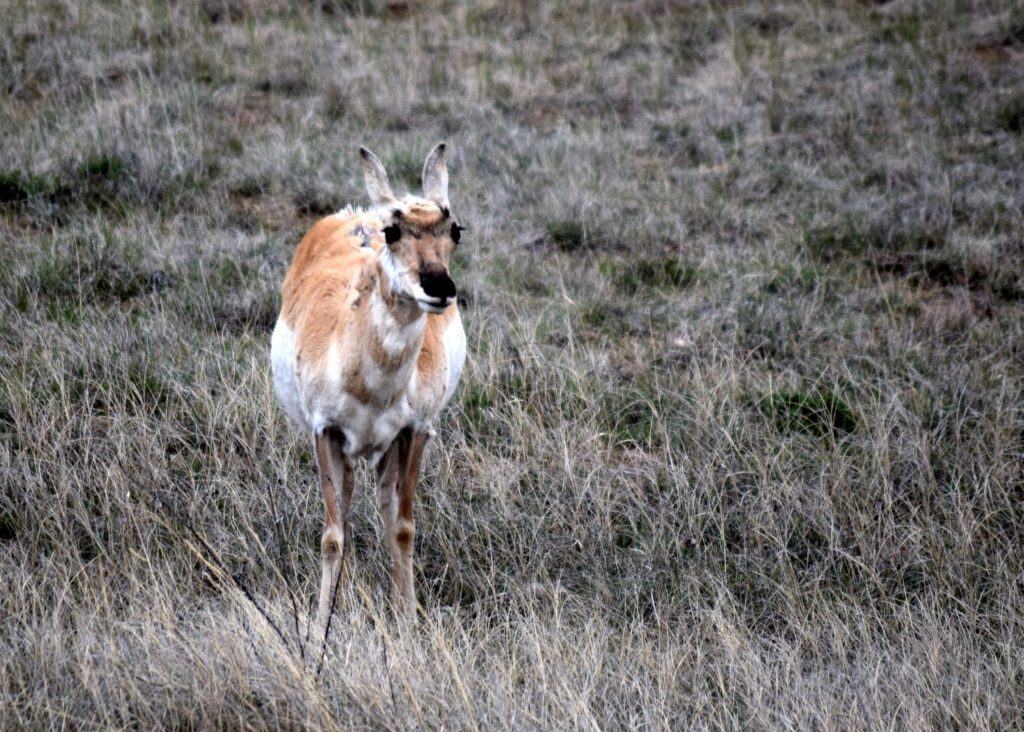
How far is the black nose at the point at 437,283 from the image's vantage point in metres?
3.79

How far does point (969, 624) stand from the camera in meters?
4.66

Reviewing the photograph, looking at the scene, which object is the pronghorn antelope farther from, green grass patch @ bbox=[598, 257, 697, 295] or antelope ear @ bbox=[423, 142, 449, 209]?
green grass patch @ bbox=[598, 257, 697, 295]

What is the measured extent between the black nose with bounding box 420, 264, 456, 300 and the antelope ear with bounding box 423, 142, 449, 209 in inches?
19.8

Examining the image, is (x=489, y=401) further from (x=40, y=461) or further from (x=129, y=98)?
(x=129, y=98)

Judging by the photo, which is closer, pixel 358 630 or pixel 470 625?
pixel 358 630

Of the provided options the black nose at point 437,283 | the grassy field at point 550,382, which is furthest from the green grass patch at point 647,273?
the black nose at point 437,283

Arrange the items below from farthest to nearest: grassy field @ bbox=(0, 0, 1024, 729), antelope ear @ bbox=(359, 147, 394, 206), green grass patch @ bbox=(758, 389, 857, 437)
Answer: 1. green grass patch @ bbox=(758, 389, 857, 437)
2. antelope ear @ bbox=(359, 147, 394, 206)
3. grassy field @ bbox=(0, 0, 1024, 729)

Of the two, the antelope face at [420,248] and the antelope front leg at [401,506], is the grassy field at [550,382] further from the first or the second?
the antelope face at [420,248]

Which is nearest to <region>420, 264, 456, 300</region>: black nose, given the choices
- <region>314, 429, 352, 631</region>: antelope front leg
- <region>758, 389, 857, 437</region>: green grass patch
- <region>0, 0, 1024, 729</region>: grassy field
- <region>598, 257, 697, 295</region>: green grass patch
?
<region>314, 429, 352, 631</region>: antelope front leg

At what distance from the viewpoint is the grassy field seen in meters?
4.02

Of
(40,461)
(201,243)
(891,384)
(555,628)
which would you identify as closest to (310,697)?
(555,628)

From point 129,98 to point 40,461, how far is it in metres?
5.18

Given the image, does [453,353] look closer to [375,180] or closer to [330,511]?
[330,511]

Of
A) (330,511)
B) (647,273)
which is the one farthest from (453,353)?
(647,273)
